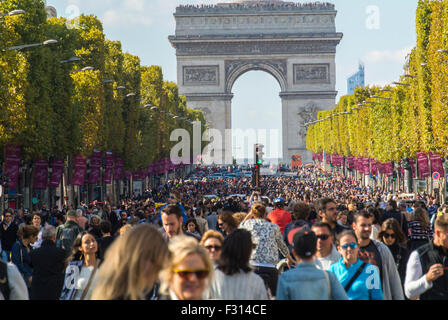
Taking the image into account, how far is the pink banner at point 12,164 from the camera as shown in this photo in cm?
3284

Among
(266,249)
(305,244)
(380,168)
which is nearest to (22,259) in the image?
(266,249)

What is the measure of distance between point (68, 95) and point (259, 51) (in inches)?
3430

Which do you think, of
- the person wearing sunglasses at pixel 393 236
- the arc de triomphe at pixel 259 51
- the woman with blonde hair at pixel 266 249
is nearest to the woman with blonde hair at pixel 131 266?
the woman with blonde hair at pixel 266 249

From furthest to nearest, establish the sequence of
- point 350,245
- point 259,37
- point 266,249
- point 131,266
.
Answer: point 259,37 < point 266,249 < point 350,245 < point 131,266

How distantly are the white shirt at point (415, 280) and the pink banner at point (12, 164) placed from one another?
82.8 feet

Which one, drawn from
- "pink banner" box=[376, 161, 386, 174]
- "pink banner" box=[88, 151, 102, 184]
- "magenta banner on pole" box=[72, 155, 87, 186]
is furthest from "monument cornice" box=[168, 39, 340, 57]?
"magenta banner on pole" box=[72, 155, 87, 186]

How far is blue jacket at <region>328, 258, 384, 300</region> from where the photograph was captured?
8.44 metres

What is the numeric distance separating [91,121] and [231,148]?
85840 mm

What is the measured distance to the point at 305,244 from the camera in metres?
8.02

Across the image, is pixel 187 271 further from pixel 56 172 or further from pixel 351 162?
pixel 351 162

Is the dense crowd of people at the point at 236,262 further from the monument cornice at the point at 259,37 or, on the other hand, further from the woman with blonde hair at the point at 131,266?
the monument cornice at the point at 259,37
